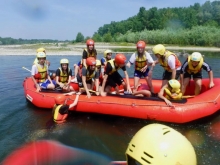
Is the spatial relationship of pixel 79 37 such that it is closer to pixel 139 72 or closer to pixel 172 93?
pixel 139 72

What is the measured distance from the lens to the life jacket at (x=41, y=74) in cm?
632

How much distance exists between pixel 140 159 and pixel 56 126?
3.58 m

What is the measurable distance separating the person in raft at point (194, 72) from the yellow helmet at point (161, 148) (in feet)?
11.4

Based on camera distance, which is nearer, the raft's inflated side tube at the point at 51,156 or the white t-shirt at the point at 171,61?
the raft's inflated side tube at the point at 51,156

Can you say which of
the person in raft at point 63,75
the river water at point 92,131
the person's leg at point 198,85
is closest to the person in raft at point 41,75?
the person in raft at point 63,75

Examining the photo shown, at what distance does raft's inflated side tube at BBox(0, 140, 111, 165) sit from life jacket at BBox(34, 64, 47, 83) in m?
2.41

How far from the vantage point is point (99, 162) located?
260cm

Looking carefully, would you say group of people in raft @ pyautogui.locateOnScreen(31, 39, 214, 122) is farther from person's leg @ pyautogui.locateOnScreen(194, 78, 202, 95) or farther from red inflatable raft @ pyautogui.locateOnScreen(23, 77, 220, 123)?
red inflatable raft @ pyautogui.locateOnScreen(23, 77, 220, 123)

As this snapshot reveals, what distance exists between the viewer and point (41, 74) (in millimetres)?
6371

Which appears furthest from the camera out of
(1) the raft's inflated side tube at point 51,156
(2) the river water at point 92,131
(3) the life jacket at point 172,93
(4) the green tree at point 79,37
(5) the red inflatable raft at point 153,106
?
(4) the green tree at point 79,37

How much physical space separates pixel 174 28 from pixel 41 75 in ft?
145

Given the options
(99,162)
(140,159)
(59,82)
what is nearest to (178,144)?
(140,159)

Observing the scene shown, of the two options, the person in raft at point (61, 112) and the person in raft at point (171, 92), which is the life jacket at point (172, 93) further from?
the person in raft at point (61, 112)

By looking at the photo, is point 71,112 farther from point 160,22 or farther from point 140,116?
point 160,22
